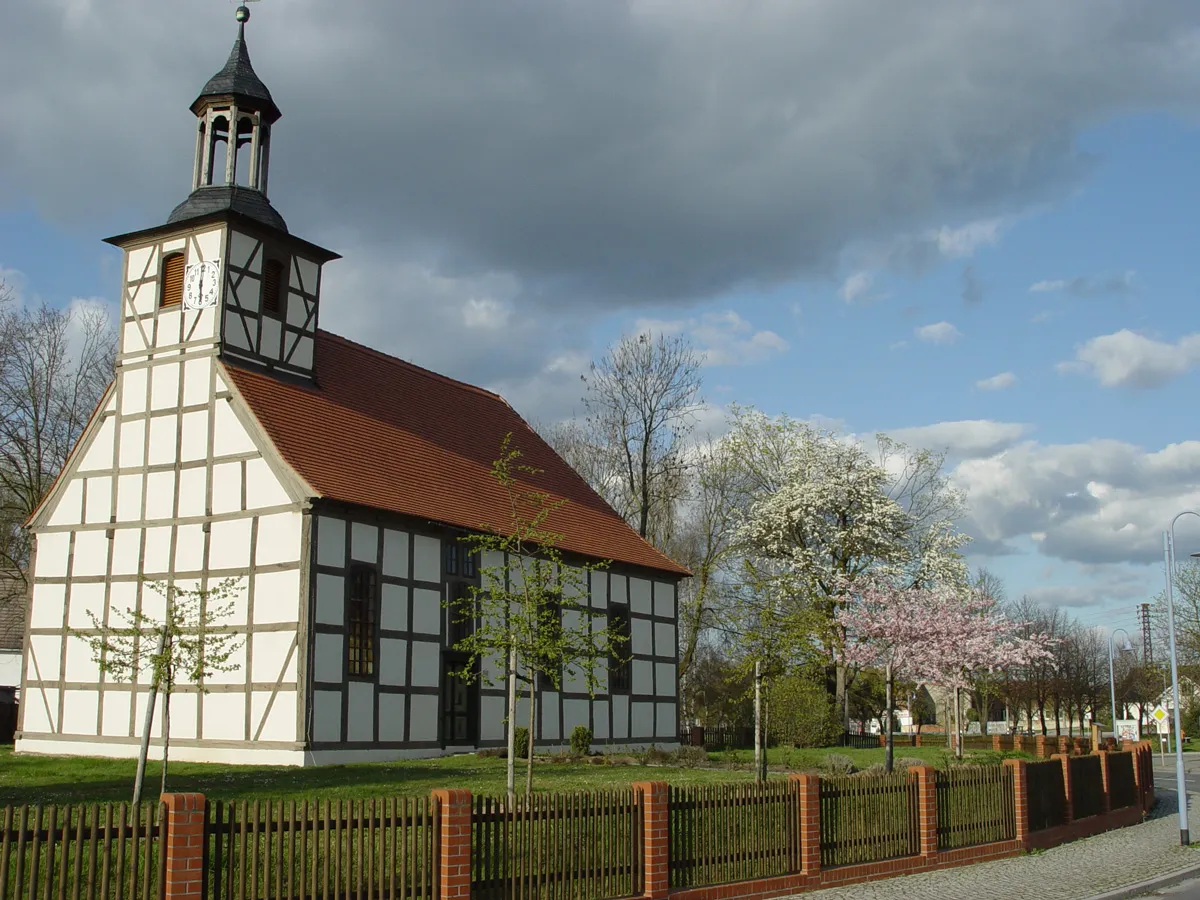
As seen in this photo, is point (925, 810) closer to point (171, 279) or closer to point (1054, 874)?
point (1054, 874)

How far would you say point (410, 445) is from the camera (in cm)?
3014

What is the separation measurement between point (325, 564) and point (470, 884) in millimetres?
14497

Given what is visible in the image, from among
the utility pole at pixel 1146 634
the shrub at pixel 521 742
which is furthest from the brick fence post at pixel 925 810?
the utility pole at pixel 1146 634

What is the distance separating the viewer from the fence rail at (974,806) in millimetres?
17312

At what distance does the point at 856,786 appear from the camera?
1551 cm

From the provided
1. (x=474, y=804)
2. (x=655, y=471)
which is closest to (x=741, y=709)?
(x=655, y=471)

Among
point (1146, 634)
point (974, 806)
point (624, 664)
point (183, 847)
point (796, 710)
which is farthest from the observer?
point (1146, 634)

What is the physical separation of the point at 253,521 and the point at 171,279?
6.48m

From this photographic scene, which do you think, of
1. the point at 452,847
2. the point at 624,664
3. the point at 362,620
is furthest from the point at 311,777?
the point at 624,664

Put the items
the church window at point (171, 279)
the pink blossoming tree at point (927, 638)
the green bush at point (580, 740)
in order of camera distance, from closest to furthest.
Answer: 1. the church window at point (171, 279)
2. the green bush at point (580, 740)
3. the pink blossoming tree at point (927, 638)

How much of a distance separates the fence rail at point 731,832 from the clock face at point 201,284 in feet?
58.6

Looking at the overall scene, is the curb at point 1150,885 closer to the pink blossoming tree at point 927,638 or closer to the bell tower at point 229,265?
the pink blossoming tree at point 927,638

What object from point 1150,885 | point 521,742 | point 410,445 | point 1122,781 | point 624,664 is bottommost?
point 1150,885

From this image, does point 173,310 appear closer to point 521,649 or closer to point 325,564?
point 325,564
